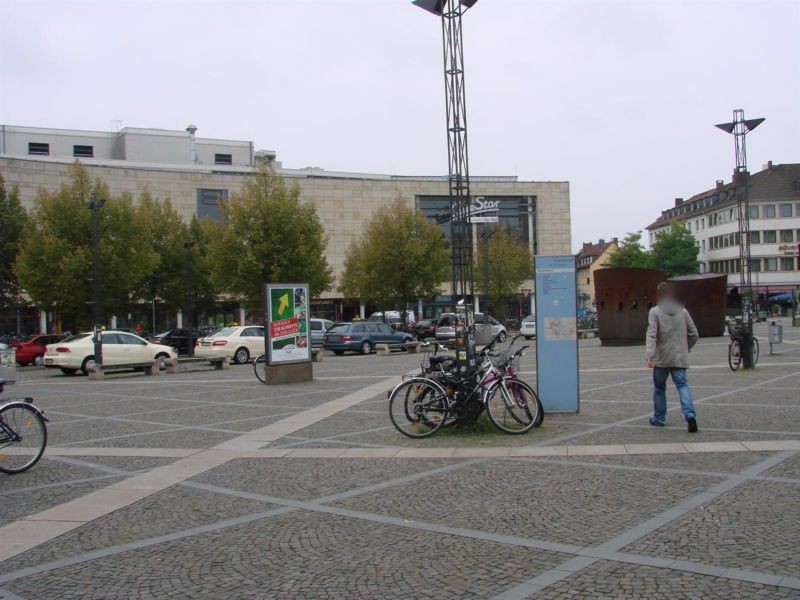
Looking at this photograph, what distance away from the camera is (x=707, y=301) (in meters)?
34.6

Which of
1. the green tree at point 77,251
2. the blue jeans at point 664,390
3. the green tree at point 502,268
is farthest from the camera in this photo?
the green tree at point 502,268

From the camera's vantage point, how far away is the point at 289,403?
1422 cm

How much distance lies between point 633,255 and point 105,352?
72.2 meters

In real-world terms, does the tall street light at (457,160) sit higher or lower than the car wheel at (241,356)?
higher

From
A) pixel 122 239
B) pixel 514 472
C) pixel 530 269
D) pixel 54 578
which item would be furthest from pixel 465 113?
pixel 530 269

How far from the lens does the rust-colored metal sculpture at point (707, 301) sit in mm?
34406

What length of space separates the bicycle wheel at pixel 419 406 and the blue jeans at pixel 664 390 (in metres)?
2.85

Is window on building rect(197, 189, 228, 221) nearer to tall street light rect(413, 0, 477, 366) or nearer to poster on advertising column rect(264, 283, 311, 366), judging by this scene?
poster on advertising column rect(264, 283, 311, 366)

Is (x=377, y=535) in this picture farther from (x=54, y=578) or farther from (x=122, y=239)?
(x=122, y=239)

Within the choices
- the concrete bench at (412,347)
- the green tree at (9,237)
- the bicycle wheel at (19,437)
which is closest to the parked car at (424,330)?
the concrete bench at (412,347)

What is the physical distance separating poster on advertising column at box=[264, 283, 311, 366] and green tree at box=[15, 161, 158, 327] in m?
17.3

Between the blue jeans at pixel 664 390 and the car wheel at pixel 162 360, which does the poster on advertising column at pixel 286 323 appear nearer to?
the car wheel at pixel 162 360

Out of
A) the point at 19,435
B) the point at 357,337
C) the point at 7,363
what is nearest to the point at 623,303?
the point at 357,337

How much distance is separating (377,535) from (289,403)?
8.86 m
